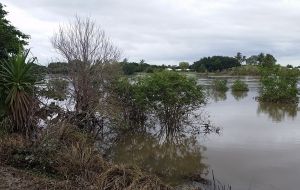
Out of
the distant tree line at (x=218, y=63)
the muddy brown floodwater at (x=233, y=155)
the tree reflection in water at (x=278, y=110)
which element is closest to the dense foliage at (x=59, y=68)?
the muddy brown floodwater at (x=233, y=155)

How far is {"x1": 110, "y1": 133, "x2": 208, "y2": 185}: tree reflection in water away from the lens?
1206cm

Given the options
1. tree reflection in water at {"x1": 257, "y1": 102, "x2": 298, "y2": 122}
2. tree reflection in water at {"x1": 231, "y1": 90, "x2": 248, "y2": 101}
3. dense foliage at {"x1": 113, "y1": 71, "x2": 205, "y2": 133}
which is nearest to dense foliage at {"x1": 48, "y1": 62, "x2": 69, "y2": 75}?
dense foliage at {"x1": 113, "y1": 71, "x2": 205, "y2": 133}

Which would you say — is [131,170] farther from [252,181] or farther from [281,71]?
[281,71]

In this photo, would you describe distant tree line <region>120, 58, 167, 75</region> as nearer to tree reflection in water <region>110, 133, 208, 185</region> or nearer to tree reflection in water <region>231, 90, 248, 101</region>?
tree reflection in water <region>110, 133, 208, 185</region>

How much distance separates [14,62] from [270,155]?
893 centimetres

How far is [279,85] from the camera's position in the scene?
35281mm

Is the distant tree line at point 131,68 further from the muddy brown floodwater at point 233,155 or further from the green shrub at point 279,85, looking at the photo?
the green shrub at point 279,85

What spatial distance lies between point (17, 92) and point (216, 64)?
10724cm

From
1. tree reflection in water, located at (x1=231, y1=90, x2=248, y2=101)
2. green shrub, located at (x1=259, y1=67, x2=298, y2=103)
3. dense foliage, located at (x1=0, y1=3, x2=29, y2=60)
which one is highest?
dense foliage, located at (x1=0, y1=3, x2=29, y2=60)

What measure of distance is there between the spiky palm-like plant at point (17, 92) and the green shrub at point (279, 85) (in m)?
25.7

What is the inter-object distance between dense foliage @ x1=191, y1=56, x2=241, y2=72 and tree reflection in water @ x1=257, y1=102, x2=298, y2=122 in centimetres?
8383

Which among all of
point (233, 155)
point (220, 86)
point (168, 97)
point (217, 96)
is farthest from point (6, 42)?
point (220, 86)

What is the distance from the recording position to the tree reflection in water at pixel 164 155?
39.6 feet

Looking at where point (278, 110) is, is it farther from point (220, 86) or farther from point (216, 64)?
point (216, 64)
